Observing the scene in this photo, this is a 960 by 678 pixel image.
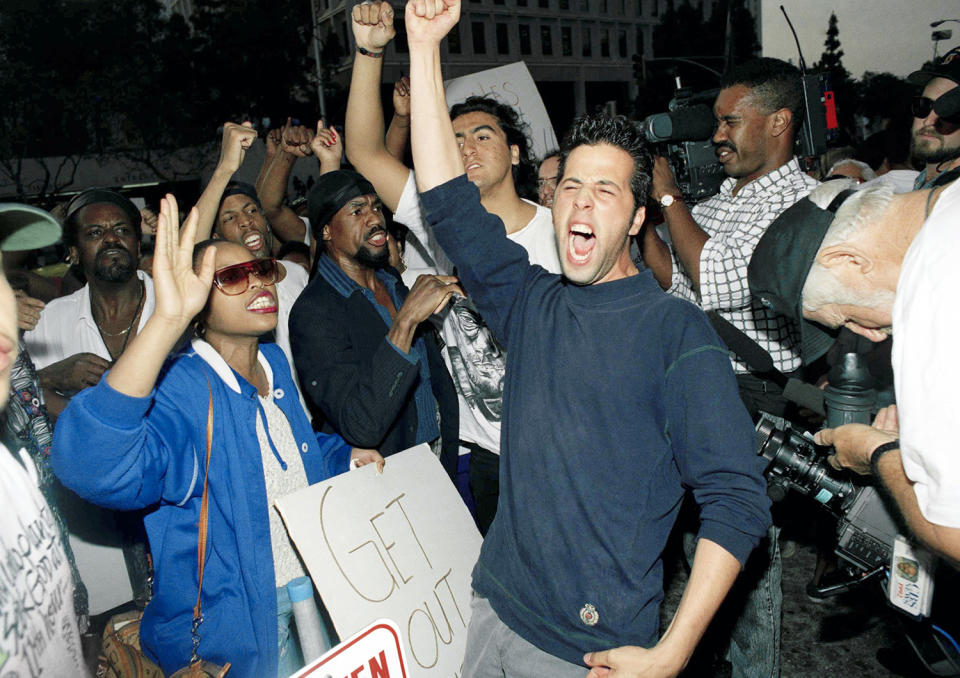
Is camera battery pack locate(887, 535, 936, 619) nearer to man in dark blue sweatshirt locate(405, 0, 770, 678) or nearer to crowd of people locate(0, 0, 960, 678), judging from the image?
crowd of people locate(0, 0, 960, 678)

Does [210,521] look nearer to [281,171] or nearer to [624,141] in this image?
[624,141]

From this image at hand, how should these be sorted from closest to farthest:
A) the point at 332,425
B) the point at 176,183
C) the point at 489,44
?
the point at 332,425 → the point at 176,183 → the point at 489,44

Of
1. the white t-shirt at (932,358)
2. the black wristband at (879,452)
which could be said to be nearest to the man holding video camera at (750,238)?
the black wristband at (879,452)

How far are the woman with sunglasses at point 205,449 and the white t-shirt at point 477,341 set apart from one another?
0.70 meters

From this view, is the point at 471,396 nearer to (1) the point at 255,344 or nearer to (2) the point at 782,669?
(1) the point at 255,344

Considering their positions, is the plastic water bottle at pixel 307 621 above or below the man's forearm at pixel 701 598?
below

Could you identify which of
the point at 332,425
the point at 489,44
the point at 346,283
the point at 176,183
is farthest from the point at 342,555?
→ the point at 489,44

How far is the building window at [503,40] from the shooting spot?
5312cm

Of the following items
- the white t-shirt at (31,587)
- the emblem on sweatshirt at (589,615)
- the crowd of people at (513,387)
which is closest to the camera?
the white t-shirt at (31,587)

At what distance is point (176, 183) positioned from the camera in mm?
30109

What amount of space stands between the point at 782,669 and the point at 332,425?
8.42 ft

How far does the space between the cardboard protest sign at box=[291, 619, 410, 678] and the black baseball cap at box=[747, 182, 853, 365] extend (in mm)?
1395

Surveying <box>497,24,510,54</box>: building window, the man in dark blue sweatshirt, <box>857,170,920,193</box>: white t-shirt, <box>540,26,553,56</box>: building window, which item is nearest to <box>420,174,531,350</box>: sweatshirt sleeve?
the man in dark blue sweatshirt

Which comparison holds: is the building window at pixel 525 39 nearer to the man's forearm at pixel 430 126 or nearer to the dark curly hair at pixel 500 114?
the dark curly hair at pixel 500 114
